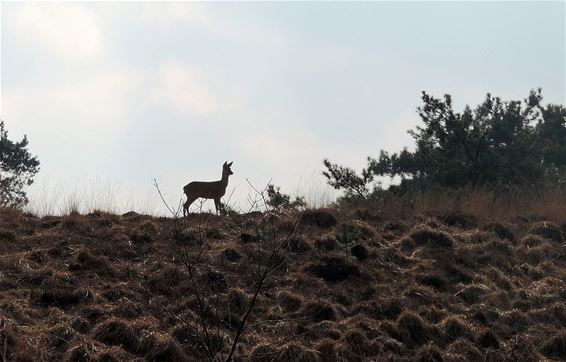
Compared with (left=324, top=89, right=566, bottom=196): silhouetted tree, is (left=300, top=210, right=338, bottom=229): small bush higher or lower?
lower

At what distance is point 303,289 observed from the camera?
11875 millimetres

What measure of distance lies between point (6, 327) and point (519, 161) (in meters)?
17.0

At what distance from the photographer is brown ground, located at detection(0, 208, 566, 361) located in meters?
9.83

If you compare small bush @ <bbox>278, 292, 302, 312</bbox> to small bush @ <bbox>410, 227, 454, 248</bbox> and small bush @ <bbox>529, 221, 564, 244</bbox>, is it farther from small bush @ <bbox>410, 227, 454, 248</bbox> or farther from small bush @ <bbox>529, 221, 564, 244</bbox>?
small bush @ <bbox>529, 221, 564, 244</bbox>

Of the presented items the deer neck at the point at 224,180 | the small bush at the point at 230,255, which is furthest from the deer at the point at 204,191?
the small bush at the point at 230,255

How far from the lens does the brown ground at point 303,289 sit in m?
9.83

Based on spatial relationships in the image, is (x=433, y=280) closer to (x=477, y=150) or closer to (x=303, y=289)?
(x=303, y=289)

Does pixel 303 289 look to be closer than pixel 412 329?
No

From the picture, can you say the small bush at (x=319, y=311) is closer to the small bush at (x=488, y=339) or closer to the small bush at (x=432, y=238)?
the small bush at (x=488, y=339)

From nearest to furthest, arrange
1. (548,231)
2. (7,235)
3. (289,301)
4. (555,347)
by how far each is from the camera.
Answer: (555,347)
(289,301)
(7,235)
(548,231)

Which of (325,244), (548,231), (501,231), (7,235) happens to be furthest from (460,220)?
(7,235)

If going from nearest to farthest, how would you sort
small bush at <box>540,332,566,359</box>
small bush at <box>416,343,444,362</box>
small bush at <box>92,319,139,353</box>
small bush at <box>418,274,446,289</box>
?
small bush at <box>92,319,139,353</box>, small bush at <box>416,343,444,362</box>, small bush at <box>540,332,566,359</box>, small bush at <box>418,274,446,289</box>

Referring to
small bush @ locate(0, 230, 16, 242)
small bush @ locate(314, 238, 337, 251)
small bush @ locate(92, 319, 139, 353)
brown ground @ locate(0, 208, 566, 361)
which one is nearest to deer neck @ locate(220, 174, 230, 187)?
brown ground @ locate(0, 208, 566, 361)

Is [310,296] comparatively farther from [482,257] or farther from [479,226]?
[479,226]
